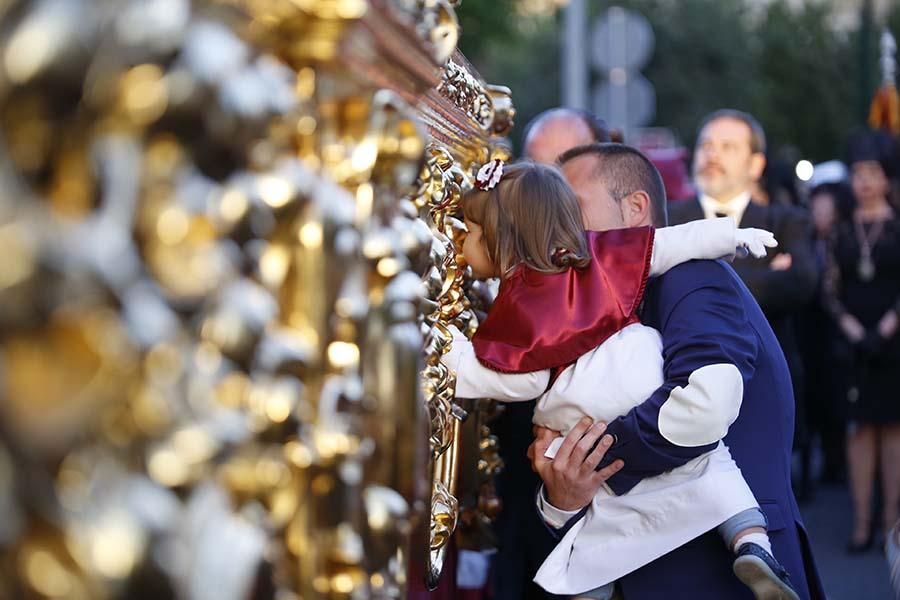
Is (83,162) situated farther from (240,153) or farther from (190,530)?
(190,530)

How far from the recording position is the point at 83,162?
104cm

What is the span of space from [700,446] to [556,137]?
2356 mm

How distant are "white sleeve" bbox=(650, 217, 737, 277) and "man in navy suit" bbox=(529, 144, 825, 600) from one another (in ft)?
0.09

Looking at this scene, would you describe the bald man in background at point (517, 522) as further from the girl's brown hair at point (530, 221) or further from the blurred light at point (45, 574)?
the blurred light at point (45, 574)

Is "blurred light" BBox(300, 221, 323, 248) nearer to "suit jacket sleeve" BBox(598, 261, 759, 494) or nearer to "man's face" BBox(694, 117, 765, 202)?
"suit jacket sleeve" BBox(598, 261, 759, 494)

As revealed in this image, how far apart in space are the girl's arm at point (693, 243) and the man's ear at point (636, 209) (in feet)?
1.16

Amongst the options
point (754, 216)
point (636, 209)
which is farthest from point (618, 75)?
point (636, 209)

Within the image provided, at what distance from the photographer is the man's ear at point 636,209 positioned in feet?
11.3

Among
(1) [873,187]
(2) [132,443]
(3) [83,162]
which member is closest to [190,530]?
(2) [132,443]

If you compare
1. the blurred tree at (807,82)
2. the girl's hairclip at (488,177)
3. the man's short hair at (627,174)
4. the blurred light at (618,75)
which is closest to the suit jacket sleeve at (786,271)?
the man's short hair at (627,174)

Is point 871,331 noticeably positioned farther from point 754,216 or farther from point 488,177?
point 488,177

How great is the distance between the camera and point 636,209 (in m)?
3.47

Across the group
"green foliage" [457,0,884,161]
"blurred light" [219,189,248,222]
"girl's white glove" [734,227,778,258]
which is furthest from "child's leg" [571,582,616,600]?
"green foliage" [457,0,884,161]

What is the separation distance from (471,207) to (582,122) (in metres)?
2.11
